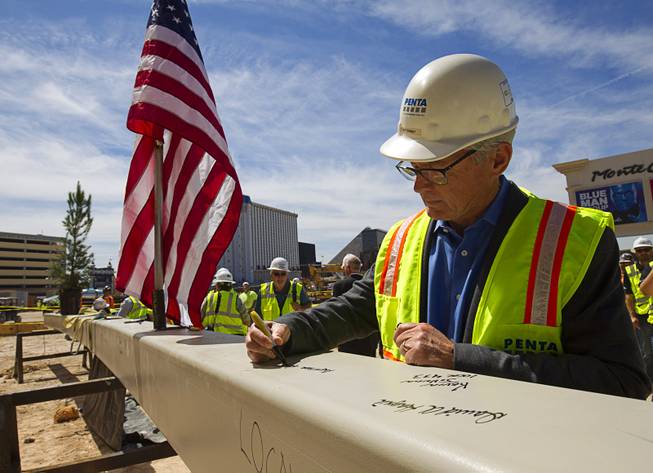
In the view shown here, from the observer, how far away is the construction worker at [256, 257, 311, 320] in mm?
7297

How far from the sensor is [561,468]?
55 cm

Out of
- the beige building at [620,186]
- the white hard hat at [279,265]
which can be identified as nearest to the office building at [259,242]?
the beige building at [620,186]

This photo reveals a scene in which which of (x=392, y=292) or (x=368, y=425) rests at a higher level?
(x=392, y=292)

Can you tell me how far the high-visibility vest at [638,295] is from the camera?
607 centimetres

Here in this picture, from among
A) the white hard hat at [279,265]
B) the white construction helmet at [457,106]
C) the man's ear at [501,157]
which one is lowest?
the white hard hat at [279,265]

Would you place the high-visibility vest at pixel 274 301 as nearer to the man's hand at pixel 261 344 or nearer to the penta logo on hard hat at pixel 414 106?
the man's hand at pixel 261 344

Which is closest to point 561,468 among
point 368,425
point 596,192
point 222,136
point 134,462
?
point 368,425

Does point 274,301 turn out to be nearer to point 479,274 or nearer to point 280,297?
point 280,297

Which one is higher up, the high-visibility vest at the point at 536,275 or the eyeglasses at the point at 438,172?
the eyeglasses at the point at 438,172

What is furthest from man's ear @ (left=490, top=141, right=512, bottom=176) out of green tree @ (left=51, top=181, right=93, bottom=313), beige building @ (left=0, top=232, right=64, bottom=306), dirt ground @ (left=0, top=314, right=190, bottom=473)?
beige building @ (left=0, top=232, right=64, bottom=306)

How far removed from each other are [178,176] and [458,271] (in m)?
2.21

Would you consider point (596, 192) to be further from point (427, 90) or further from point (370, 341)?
point (427, 90)

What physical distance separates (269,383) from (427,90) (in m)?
1.06

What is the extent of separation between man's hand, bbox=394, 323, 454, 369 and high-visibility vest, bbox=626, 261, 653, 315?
5.87 meters
